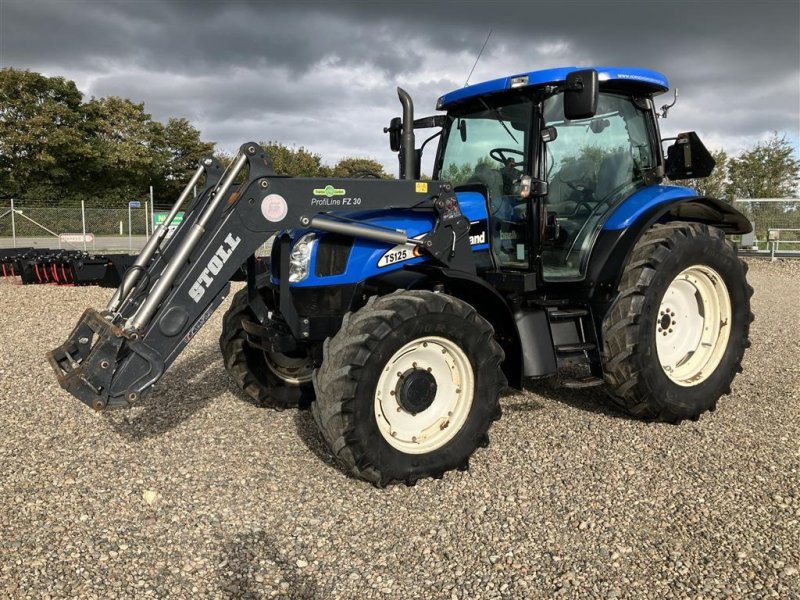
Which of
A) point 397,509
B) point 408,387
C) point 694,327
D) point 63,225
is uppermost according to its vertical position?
point 63,225

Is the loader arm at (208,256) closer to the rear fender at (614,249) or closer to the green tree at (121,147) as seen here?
the rear fender at (614,249)

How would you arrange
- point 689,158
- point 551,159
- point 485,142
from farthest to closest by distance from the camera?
1. point 689,158
2. point 485,142
3. point 551,159

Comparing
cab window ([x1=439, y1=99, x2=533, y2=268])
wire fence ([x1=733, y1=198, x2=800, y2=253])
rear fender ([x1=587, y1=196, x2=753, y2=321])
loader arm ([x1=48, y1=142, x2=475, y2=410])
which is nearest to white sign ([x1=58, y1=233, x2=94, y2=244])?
loader arm ([x1=48, y1=142, x2=475, y2=410])

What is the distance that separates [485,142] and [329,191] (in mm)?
1463

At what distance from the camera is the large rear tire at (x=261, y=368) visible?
477 cm

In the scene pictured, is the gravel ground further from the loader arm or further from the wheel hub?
the loader arm

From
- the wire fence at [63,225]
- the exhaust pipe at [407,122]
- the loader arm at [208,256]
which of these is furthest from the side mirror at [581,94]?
the wire fence at [63,225]

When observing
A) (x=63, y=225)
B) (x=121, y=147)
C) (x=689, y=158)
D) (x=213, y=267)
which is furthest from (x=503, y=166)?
(x=121, y=147)

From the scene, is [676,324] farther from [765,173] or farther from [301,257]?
[765,173]

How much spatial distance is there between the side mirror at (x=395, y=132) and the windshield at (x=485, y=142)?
1.75 ft

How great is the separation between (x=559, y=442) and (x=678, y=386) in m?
1.03

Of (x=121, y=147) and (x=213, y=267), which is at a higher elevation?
(x=121, y=147)

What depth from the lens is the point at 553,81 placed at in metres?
4.16

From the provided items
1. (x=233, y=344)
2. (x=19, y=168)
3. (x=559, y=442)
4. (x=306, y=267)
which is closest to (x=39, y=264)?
(x=233, y=344)
